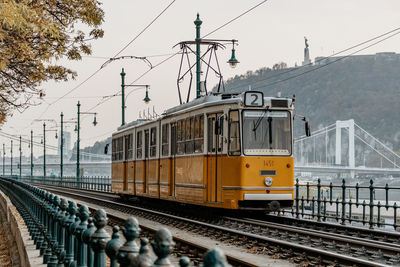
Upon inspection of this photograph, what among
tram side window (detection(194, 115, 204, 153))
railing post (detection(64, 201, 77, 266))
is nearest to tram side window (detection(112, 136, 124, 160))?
tram side window (detection(194, 115, 204, 153))

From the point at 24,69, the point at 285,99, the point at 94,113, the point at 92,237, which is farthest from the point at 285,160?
the point at 94,113

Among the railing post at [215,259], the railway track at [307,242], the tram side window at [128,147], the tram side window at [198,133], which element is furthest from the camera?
the tram side window at [128,147]

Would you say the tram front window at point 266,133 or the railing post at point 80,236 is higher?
the tram front window at point 266,133

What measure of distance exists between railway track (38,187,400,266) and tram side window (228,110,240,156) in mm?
1666

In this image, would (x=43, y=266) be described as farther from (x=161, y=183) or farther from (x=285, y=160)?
(x=161, y=183)

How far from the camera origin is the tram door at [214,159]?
1617 centimetres

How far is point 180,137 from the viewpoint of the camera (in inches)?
731

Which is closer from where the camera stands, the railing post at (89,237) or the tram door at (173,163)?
the railing post at (89,237)

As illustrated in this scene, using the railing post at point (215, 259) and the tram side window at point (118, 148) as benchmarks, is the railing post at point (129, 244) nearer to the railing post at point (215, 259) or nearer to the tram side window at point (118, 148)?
the railing post at point (215, 259)

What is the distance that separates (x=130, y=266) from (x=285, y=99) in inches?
546

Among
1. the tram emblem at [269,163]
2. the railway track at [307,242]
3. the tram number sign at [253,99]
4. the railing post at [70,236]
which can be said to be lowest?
the railway track at [307,242]

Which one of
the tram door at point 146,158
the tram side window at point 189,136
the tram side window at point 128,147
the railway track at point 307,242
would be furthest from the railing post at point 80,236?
the tram side window at point 128,147

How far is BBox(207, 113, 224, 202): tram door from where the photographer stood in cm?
1617

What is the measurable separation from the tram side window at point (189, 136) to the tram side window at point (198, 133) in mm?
252
